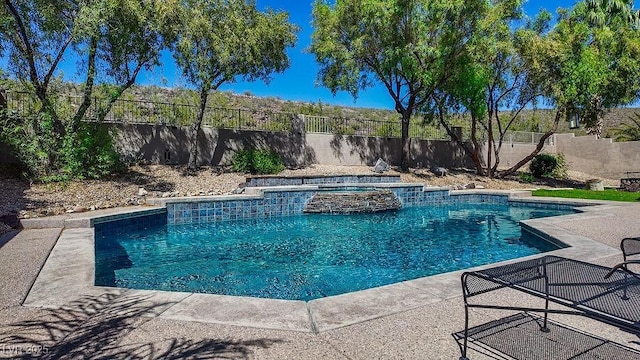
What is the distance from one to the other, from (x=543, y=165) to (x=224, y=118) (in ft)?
49.3

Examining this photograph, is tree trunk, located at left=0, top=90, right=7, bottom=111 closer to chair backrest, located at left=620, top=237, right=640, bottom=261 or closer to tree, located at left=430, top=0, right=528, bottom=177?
chair backrest, located at left=620, top=237, right=640, bottom=261

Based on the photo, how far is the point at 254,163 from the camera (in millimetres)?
13609

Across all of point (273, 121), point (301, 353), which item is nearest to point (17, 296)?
point (301, 353)

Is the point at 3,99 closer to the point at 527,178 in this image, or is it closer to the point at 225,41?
the point at 225,41

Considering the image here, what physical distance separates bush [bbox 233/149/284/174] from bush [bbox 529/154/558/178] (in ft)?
41.3

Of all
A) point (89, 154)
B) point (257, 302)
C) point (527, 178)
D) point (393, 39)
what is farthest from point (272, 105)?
point (257, 302)

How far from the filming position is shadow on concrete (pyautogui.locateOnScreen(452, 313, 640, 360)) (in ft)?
7.74

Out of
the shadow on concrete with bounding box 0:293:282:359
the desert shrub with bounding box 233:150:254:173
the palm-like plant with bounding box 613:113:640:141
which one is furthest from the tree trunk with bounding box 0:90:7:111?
the palm-like plant with bounding box 613:113:640:141

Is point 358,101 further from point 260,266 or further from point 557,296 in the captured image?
point 557,296

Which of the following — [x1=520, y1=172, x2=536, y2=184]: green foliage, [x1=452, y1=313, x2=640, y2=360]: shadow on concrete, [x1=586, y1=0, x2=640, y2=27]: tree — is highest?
[x1=586, y1=0, x2=640, y2=27]: tree

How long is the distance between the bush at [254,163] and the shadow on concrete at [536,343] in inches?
451

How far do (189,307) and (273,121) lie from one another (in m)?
13.5

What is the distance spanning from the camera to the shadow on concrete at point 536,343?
236 cm

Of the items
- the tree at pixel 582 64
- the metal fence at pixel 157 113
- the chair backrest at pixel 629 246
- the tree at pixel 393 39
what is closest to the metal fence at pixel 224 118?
the metal fence at pixel 157 113
